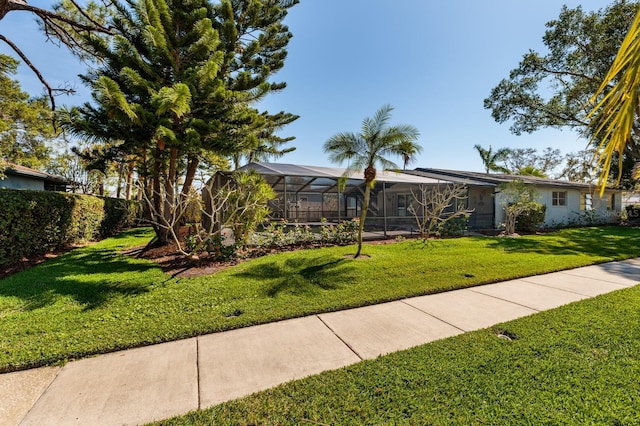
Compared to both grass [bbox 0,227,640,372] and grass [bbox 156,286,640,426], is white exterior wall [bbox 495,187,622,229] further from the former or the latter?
grass [bbox 156,286,640,426]

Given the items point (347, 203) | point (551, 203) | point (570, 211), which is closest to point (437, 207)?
point (347, 203)

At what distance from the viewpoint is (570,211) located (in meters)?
16.5

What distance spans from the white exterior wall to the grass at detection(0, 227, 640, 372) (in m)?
7.70

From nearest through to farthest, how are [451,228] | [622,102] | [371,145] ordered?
[622,102]
[371,145]
[451,228]

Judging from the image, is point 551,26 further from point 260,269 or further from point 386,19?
point 260,269

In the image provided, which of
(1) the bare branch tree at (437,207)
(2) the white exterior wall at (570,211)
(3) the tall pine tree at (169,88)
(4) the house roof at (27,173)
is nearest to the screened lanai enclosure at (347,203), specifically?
(1) the bare branch tree at (437,207)

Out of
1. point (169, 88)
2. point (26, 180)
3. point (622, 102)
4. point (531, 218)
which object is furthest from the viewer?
point (26, 180)

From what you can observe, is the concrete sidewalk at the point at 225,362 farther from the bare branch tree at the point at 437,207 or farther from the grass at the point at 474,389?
the bare branch tree at the point at 437,207

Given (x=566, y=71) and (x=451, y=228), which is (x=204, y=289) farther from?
(x=566, y=71)

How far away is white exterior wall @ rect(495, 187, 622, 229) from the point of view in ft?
50.1

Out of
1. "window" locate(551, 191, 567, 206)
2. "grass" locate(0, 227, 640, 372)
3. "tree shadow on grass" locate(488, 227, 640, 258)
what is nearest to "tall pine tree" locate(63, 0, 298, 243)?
"grass" locate(0, 227, 640, 372)

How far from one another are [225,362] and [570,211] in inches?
811

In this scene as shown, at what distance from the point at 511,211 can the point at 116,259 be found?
13.8m

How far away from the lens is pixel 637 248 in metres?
8.90
